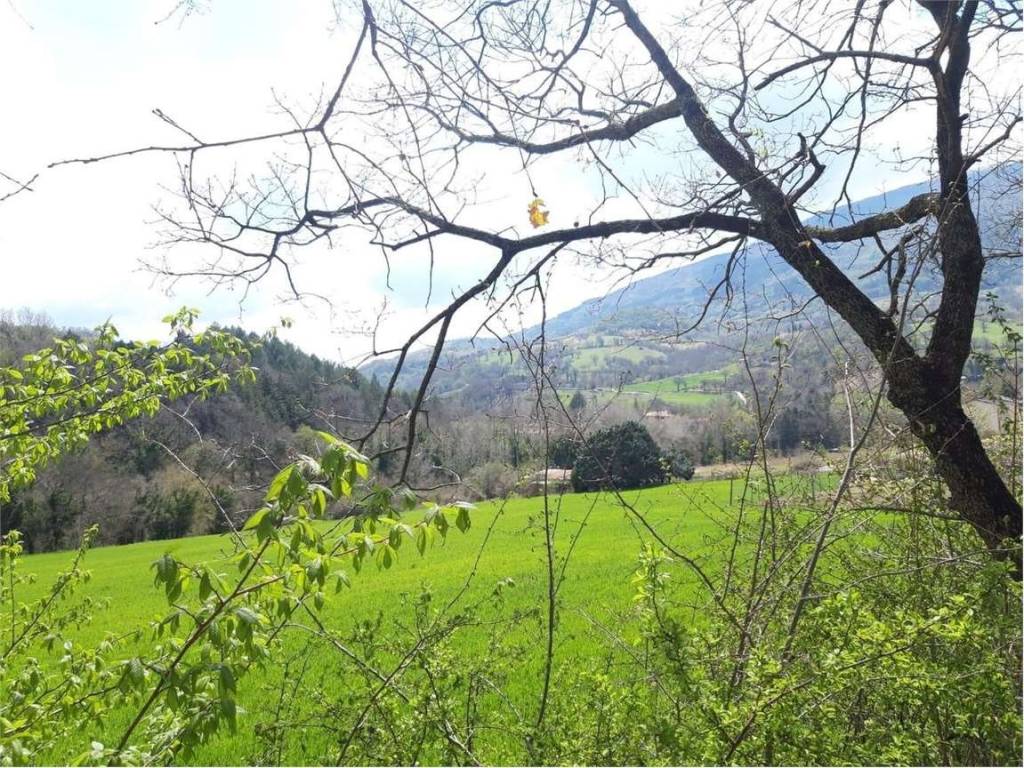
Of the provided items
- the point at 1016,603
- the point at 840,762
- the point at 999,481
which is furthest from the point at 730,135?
the point at 840,762

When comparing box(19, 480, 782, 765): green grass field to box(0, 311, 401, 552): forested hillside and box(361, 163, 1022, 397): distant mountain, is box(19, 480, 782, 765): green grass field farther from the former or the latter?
box(0, 311, 401, 552): forested hillside

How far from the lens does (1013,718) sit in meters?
2.11

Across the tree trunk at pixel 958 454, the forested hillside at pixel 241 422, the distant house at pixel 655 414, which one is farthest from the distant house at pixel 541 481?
the tree trunk at pixel 958 454

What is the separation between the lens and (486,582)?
53.8 ft

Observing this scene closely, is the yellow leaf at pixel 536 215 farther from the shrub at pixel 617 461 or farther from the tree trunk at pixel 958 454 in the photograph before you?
the tree trunk at pixel 958 454

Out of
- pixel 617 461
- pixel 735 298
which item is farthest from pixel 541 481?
pixel 735 298

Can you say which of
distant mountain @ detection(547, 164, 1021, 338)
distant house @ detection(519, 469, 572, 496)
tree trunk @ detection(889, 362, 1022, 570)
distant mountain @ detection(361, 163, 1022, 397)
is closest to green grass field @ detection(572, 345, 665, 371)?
distant mountain @ detection(361, 163, 1022, 397)

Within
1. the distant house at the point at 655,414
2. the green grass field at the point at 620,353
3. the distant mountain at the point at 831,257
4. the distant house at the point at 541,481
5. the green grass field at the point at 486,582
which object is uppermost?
the distant mountain at the point at 831,257

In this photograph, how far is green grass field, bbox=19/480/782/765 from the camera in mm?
7113

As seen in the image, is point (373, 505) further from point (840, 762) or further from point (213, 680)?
point (840, 762)

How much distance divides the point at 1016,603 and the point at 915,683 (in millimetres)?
1151

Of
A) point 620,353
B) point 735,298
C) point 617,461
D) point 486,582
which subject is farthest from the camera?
point 486,582

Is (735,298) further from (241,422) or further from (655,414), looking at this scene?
(241,422)

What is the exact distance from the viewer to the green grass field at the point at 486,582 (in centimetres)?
711
